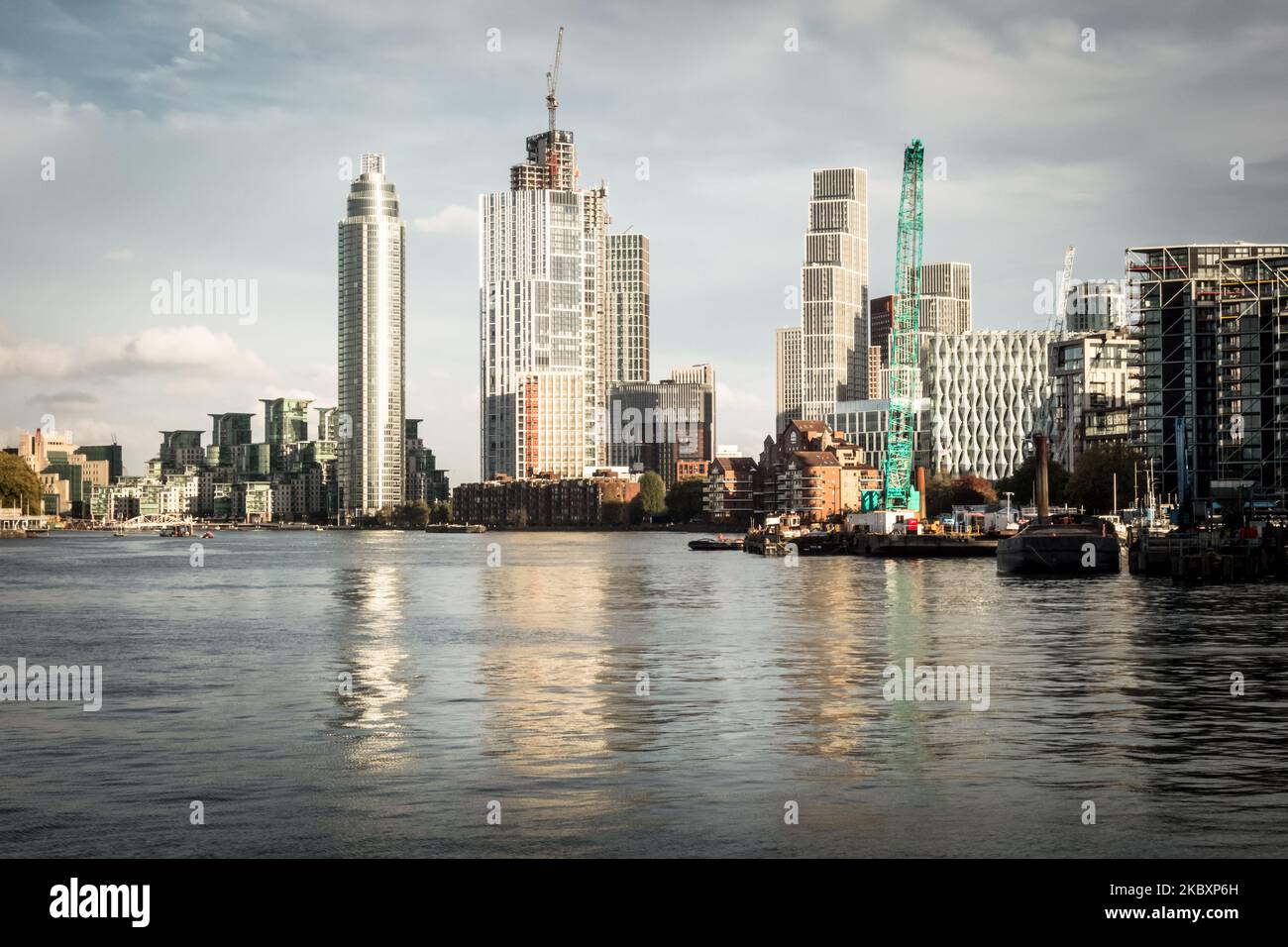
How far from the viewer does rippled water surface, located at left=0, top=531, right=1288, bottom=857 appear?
2688 centimetres

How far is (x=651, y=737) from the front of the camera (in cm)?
3822

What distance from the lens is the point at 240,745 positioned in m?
37.2

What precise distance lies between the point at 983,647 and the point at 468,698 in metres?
25.9

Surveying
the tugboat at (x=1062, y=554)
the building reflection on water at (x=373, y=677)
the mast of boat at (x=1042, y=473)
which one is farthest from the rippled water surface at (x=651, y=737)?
the mast of boat at (x=1042, y=473)

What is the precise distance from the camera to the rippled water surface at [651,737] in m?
26.9

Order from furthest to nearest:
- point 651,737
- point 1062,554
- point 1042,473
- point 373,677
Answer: point 1042,473
point 1062,554
point 373,677
point 651,737

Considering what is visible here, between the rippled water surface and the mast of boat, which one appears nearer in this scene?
the rippled water surface

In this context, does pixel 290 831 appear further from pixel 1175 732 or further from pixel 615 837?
pixel 1175 732

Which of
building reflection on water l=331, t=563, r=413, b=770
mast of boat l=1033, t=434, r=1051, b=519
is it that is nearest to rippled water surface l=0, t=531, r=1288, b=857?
building reflection on water l=331, t=563, r=413, b=770

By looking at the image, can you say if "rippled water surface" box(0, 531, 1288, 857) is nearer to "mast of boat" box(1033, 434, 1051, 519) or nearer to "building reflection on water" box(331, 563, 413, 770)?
"building reflection on water" box(331, 563, 413, 770)

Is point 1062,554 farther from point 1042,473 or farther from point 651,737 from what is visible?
point 651,737

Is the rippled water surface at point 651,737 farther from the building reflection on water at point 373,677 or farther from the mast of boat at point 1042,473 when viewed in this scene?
the mast of boat at point 1042,473

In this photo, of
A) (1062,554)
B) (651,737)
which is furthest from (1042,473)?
(651,737)

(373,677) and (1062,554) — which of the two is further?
(1062,554)
